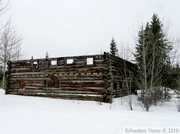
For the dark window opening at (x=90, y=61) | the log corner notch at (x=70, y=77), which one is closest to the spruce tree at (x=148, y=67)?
the log corner notch at (x=70, y=77)

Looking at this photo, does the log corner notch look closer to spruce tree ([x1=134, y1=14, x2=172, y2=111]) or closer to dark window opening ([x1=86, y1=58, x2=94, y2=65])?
dark window opening ([x1=86, y1=58, x2=94, y2=65])

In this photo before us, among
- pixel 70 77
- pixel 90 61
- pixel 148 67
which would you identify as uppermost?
pixel 90 61

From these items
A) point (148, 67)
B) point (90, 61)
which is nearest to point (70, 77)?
point (90, 61)

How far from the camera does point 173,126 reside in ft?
25.5

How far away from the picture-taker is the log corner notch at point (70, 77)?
14.4 m

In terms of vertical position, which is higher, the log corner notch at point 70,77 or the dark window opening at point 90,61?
the dark window opening at point 90,61

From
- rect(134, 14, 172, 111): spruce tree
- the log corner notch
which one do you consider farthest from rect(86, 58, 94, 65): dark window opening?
rect(134, 14, 172, 111): spruce tree

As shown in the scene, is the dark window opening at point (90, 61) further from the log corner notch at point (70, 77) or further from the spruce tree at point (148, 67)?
the spruce tree at point (148, 67)

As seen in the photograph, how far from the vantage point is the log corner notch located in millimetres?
14359

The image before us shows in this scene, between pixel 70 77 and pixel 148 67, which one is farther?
pixel 148 67

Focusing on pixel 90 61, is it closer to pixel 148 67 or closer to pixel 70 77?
pixel 70 77

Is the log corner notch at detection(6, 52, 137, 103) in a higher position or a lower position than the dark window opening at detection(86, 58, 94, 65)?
lower

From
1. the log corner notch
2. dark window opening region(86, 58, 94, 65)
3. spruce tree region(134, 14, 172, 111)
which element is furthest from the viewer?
dark window opening region(86, 58, 94, 65)

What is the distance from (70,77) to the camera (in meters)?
15.6
